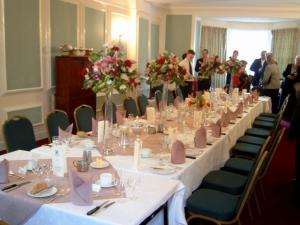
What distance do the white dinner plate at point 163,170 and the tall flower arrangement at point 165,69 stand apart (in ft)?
4.94

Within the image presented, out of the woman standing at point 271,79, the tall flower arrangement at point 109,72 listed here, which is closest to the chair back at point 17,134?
the tall flower arrangement at point 109,72

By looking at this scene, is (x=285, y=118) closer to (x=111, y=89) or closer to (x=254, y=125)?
(x=254, y=125)

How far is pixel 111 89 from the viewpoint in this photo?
8.75ft

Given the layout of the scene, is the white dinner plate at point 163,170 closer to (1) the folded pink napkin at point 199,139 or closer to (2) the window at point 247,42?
(1) the folded pink napkin at point 199,139

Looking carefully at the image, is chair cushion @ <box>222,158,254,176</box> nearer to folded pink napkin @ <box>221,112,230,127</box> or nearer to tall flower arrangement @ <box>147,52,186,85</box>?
folded pink napkin @ <box>221,112,230,127</box>

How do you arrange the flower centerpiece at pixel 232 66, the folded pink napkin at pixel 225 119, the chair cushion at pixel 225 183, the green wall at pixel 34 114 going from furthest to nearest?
the flower centerpiece at pixel 232 66 → the green wall at pixel 34 114 → the folded pink napkin at pixel 225 119 → the chair cushion at pixel 225 183

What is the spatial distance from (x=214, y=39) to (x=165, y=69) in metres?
9.20

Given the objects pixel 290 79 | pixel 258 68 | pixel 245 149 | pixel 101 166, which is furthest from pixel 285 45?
pixel 101 166

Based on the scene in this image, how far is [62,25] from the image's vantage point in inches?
251

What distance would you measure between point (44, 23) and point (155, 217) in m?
4.75

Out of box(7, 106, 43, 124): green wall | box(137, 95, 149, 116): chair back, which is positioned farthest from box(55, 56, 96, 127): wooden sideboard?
box(137, 95, 149, 116): chair back

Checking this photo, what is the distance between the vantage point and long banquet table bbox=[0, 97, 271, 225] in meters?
1.75

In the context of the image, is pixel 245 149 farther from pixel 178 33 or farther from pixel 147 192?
pixel 178 33

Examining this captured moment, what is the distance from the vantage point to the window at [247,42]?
12570mm
